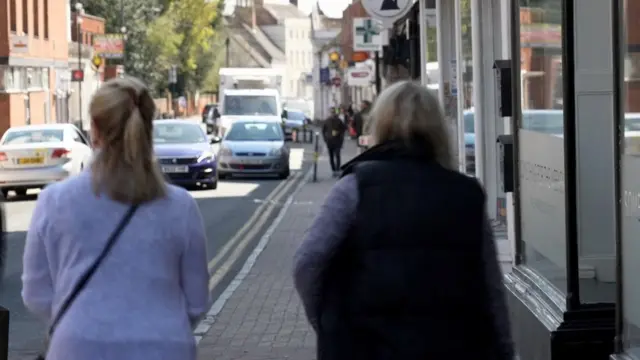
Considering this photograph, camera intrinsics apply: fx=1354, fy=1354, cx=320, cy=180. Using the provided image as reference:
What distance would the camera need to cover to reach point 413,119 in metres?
4.09

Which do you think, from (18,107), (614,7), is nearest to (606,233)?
(614,7)

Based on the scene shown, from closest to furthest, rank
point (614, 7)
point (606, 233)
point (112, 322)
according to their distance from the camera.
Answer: point (112, 322)
point (614, 7)
point (606, 233)

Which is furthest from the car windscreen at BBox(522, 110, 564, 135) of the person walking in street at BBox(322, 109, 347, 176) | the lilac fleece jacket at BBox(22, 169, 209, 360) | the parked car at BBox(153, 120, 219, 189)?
the person walking in street at BBox(322, 109, 347, 176)

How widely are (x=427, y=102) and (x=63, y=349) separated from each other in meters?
1.30

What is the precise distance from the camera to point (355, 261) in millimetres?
3994

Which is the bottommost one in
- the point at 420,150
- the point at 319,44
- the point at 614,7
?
the point at 420,150

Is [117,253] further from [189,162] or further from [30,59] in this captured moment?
[30,59]

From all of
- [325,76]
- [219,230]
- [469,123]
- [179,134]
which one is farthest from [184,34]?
[469,123]

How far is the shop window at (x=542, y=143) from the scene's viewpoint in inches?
302

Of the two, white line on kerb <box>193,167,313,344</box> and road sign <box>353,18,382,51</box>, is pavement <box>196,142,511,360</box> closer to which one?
white line on kerb <box>193,167,313,344</box>

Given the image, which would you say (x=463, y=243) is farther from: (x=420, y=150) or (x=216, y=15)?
(x=216, y=15)

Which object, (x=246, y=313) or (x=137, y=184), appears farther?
(x=246, y=313)

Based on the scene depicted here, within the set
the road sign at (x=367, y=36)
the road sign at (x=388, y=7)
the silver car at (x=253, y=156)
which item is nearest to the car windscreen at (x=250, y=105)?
the silver car at (x=253, y=156)

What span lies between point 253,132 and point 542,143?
24837mm
